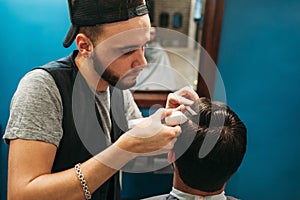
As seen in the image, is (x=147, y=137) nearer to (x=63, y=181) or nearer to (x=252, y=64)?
(x=63, y=181)

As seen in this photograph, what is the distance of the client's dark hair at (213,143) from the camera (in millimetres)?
1069

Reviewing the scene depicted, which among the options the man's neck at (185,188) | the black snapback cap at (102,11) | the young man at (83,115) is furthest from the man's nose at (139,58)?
the man's neck at (185,188)

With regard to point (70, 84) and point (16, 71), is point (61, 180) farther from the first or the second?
point (16, 71)

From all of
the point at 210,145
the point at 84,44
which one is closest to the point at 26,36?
the point at 84,44

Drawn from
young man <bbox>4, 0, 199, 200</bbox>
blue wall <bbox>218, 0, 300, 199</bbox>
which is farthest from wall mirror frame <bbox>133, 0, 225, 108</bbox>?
young man <bbox>4, 0, 199, 200</bbox>

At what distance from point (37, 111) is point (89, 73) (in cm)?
28

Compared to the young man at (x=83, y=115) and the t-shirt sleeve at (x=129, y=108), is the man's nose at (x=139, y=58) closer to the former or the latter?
the young man at (x=83, y=115)

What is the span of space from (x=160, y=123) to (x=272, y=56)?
1.69 meters

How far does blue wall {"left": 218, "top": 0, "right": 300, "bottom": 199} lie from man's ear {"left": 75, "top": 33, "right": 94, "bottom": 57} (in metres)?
1.42

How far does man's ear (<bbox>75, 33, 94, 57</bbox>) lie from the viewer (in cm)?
108

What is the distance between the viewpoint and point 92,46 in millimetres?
1086

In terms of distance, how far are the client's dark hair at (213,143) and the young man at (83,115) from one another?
106 mm

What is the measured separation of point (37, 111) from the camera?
96cm

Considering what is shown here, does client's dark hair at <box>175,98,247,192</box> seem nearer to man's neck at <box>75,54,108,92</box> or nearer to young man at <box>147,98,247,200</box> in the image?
young man at <box>147,98,247,200</box>
